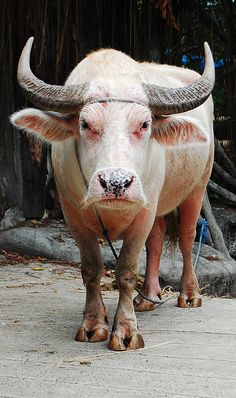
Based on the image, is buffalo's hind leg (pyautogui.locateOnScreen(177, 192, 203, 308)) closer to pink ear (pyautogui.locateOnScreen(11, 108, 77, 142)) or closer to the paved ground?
the paved ground

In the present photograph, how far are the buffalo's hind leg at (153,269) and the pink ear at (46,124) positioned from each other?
1.90 meters

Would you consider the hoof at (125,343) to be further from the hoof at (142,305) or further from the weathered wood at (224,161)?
the weathered wood at (224,161)

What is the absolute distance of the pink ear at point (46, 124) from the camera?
4.43 metres

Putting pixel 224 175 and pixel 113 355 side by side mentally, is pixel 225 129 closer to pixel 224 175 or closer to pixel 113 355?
pixel 224 175

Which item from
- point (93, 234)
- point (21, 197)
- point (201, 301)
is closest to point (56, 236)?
point (21, 197)

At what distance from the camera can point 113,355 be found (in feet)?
13.7

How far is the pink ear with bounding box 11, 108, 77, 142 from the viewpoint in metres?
4.43

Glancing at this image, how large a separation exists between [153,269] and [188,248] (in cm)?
42

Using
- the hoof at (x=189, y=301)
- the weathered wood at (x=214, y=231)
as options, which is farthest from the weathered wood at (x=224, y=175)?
the hoof at (x=189, y=301)

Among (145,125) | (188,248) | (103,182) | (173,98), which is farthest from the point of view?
(188,248)

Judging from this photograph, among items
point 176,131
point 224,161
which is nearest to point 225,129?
point 224,161

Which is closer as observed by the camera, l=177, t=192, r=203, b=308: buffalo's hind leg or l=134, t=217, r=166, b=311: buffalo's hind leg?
l=134, t=217, r=166, b=311: buffalo's hind leg

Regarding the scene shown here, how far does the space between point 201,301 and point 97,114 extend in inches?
98.6

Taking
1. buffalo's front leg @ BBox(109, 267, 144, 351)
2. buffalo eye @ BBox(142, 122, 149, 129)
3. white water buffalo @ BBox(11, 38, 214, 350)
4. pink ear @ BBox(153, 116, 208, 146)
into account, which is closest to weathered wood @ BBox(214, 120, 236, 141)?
white water buffalo @ BBox(11, 38, 214, 350)
